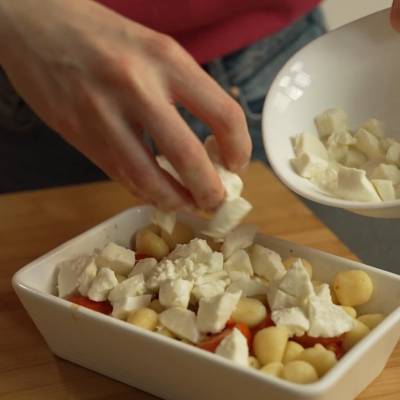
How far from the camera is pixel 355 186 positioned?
2.30 ft

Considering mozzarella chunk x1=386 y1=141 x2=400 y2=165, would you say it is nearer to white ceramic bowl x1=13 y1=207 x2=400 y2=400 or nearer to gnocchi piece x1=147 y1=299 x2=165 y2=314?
white ceramic bowl x1=13 y1=207 x2=400 y2=400

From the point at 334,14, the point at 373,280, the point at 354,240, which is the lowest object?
the point at 334,14

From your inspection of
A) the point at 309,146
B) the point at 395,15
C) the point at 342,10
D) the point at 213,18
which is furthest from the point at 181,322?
the point at 342,10

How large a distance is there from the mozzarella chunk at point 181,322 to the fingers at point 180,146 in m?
0.10

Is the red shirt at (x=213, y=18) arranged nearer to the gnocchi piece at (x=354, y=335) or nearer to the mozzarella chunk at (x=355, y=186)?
the mozzarella chunk at (x=355, y=186)

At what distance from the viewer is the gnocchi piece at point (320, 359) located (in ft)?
1.92

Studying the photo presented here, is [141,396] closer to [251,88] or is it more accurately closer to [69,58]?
[69,58]

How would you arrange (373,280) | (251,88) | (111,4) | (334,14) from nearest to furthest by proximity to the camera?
1. (373,280)
2. (111,4)
3. (251,88)
4. (334,14)

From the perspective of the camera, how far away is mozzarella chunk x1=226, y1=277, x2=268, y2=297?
668 millimetres

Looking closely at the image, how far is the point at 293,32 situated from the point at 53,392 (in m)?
0.63

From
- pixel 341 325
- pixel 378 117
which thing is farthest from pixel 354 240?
pixel 341 325

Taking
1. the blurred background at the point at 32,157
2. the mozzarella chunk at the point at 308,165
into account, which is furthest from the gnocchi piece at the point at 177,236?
the blurred background at the point at 32,157

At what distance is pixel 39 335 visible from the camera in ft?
2.41

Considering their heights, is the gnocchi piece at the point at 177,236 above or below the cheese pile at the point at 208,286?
below
